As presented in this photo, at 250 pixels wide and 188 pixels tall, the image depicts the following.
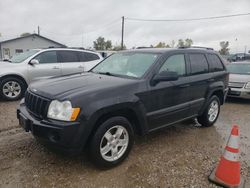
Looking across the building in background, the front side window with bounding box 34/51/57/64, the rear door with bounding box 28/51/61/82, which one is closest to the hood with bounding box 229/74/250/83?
the rear door with bounding box 28/51/61/82

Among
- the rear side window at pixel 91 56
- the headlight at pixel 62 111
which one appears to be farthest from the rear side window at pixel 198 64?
the rear side window at pixel 91 56

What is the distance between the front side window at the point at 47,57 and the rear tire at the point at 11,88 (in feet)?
3.07

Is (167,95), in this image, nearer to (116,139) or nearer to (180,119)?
(180,119)

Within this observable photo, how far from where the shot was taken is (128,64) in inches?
149

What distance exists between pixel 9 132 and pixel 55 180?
201cm

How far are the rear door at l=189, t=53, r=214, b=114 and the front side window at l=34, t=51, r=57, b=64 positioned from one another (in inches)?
190

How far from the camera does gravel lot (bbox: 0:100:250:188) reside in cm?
272

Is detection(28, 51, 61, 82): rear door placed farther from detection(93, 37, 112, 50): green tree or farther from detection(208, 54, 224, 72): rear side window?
detection(93, 37, 112, 50): green tree

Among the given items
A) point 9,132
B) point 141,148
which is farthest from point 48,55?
point 141,148

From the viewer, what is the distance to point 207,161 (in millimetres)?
3295

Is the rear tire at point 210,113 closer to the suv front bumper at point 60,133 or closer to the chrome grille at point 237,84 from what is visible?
the chrome grille at point 237,84

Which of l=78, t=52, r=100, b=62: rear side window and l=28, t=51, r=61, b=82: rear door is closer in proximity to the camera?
l=28, t=51, r=61, b=82: rear door

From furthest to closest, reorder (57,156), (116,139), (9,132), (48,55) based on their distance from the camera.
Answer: (48,55)
(9,132)
(57,156)
(116,139)

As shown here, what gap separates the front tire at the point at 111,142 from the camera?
275 cm
